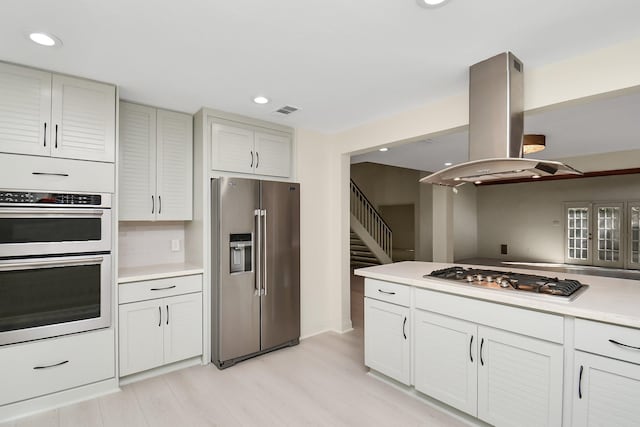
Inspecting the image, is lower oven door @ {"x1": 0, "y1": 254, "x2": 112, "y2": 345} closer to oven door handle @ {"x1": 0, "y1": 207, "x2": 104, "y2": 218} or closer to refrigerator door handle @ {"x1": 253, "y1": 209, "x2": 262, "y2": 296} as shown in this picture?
oven door handle @ {"x1": 0, "y1": 207, "x2": 104, "y2": 218}

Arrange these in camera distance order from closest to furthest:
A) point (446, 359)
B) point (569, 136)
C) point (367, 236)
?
point (446, 359), point (569, 136), point (367, 236)

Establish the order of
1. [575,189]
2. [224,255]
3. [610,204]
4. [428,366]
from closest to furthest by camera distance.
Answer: [428,366] → [224,255] → [610,204] → [575,189]

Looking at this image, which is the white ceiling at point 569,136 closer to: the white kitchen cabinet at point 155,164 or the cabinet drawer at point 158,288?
the white kitchen cabinet at point 155,164

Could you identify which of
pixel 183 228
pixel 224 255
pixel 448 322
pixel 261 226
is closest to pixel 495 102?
pixel 448 322

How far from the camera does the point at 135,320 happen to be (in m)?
2.73

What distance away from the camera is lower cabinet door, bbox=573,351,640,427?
1.55 m

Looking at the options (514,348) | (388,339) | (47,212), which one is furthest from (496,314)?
(47,212)

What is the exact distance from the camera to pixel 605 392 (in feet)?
5.32

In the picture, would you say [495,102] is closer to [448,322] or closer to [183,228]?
[448,322]

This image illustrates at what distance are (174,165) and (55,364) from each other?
183cm

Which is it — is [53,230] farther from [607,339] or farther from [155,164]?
[607,339]

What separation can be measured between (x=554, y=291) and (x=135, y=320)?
305 cm

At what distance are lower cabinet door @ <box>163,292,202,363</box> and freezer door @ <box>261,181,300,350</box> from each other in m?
0.61

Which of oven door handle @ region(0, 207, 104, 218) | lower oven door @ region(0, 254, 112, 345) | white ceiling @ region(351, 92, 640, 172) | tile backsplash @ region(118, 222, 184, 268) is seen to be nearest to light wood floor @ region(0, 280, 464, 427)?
lower oven door @ region(0, 254, 112, 345)
